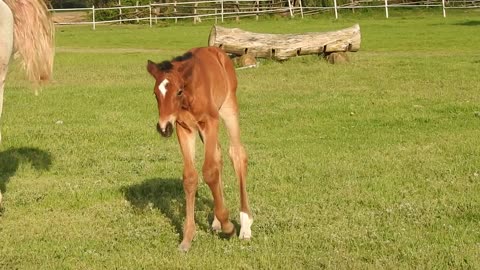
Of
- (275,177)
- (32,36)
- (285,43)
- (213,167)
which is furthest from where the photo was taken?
(285,43)

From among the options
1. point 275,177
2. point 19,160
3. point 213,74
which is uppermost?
point 213,74

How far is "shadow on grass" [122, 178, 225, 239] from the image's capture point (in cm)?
670

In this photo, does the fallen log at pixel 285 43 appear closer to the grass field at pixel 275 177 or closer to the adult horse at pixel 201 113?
the grass field at pixel 275 177

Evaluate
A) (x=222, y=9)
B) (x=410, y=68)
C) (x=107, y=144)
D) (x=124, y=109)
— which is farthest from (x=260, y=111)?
(x=222, y=9)

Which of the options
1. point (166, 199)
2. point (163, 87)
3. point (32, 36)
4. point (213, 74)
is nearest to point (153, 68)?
point (163, 87)

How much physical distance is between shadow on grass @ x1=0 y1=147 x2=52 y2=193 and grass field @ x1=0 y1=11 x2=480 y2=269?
0.02m

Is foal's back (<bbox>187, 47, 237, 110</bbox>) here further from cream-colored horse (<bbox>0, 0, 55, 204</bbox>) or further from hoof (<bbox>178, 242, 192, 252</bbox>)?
cream-colored horse (<bbox>0, 0, 55, 204</bbox>)

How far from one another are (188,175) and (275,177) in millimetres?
2466

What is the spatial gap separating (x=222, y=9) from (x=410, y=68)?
29713mm

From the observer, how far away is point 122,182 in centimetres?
815

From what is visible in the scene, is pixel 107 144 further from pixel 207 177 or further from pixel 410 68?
pixel 410 68

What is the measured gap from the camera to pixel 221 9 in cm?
4791

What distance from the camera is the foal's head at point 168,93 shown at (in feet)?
16.8

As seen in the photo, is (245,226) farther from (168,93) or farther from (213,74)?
(168,93)
